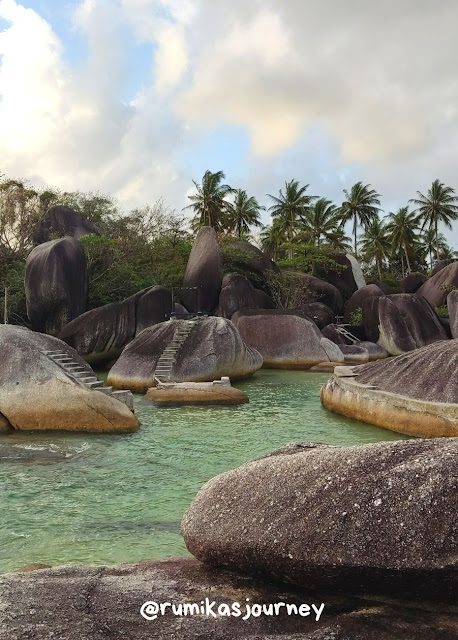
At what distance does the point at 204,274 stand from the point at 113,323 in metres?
5.73

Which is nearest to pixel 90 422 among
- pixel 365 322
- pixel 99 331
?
pixel 99 331

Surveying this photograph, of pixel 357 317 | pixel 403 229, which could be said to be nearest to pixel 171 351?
pixel 357 317

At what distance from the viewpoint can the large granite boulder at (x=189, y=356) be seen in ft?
54.8

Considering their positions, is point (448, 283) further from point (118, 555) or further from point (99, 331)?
point (118, 555)

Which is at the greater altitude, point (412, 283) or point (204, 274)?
point (412, 283)

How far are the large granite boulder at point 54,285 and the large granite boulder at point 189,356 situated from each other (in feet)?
20.6

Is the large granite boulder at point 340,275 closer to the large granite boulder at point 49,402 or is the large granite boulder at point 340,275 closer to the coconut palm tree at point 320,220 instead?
the coconut palm tree at point 320,220

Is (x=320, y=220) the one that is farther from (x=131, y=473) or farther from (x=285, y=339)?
(x=131, y=473)

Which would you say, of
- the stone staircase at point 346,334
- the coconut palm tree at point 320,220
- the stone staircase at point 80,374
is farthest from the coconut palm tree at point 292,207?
the stone staircase at point 80,374

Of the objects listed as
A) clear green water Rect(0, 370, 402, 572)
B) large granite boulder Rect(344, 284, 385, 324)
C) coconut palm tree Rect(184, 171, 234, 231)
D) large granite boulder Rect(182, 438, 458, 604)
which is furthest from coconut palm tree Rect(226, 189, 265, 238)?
large granite boulder Rect(182, 438, 458, 604)

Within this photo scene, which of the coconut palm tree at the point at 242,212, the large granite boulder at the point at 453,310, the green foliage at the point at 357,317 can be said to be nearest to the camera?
the large granite boulder at the point at 453,310

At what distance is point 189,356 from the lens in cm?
1728

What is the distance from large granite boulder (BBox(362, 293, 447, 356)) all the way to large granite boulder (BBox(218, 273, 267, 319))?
6440 mm

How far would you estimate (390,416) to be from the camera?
10.7m
